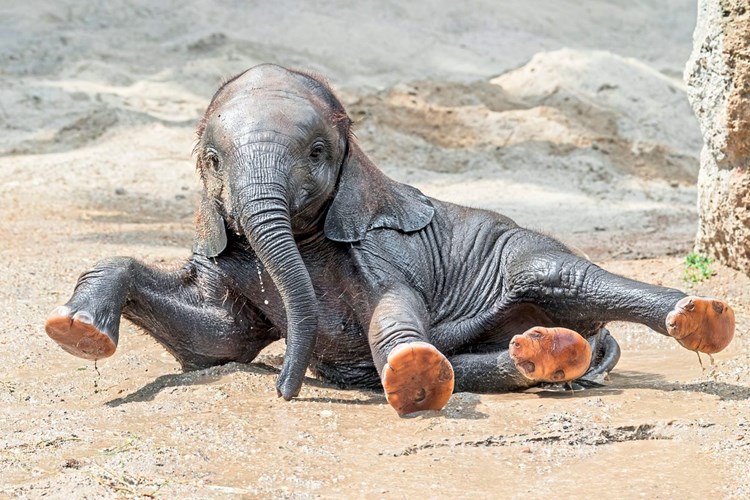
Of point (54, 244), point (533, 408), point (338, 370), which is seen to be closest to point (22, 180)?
point (54, 244)

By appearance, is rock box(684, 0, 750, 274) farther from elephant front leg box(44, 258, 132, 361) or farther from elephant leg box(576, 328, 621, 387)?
elephant front leg box(44, 258, 132, 361)

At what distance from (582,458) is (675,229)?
7922 millimetres

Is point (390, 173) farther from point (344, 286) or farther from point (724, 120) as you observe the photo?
point (344, 286)

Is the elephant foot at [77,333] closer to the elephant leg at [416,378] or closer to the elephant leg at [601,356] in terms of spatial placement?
the elephant leg at [416,378]

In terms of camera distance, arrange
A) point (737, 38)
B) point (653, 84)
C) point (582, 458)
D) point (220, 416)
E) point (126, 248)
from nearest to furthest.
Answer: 1. point (582, 458)
2. point (220, 416)
3. point (737, 38)
4. point (126, 248)
5. point (653, 84)

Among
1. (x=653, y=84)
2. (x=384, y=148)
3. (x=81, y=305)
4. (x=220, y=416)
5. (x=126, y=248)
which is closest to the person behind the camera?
(x=220, y=416)

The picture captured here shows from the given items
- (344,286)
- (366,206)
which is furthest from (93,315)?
(366,206)

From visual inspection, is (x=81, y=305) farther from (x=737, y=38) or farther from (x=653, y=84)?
(x=653, y=84)

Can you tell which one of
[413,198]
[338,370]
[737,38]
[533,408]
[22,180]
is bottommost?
[22,180]

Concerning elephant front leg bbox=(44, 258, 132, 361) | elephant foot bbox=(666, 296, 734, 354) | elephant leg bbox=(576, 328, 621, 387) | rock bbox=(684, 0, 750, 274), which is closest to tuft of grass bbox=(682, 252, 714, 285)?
rock bbox=(684, 0, 750, 274)

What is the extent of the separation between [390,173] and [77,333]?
8.92m

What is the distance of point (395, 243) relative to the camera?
640 cm

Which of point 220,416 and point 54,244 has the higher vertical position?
point 220,416

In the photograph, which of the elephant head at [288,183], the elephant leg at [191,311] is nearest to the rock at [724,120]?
the elephant head at [288,183]
